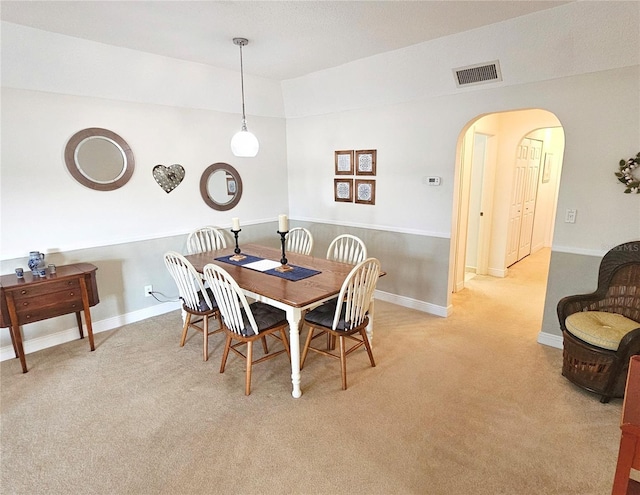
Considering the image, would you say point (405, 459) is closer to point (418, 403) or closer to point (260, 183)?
point (418, 403)

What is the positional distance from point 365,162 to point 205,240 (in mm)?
2049

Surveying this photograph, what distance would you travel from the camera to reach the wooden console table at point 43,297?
8.78 ft

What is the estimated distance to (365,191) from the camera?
4.22m

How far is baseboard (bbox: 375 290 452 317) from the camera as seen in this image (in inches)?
150

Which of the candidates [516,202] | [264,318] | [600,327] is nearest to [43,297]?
[264,318]

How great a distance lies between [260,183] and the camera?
470 centimetres

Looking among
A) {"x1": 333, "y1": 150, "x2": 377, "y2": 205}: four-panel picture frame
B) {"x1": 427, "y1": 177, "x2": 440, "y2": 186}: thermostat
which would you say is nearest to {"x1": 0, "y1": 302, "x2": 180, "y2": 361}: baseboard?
{"x1": 333, "y1": 150, "x2": 377, "y2": 205}: four-panel picture frame

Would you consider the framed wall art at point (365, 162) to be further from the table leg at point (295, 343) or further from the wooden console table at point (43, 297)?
the wooden console table at point (43, 297)

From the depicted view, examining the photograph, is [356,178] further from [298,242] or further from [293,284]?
[293,284]

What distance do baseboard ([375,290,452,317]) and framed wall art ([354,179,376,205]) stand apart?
1.10 meters

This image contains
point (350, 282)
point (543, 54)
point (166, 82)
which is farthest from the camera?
point (166, 82)

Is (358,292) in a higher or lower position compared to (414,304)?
higher

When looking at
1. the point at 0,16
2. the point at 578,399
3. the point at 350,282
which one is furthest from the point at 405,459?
the point at 0,16

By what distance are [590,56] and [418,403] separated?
273 cm
